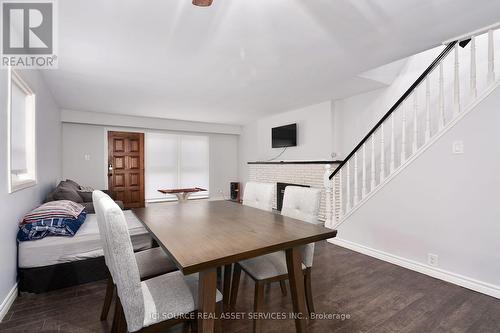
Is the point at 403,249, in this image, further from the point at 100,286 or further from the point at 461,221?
the point at 100,286

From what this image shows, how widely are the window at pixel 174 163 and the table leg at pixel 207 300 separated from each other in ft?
19.3

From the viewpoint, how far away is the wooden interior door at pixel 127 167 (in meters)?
5.96

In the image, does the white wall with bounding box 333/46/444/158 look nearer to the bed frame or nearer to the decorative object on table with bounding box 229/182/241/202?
the decorative object on table with bounding box 229/182/241/202

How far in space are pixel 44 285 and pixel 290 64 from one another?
3.49 metres

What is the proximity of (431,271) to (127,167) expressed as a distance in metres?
6.42

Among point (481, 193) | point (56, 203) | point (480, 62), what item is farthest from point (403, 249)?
point (56, 203)

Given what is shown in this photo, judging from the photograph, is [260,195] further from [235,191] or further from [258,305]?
[235,191]

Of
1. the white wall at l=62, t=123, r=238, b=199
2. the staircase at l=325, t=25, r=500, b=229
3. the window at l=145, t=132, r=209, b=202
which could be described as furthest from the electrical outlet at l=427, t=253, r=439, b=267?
the white wall at l=62, t=123, r=238, b=199

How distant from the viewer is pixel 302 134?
210 inches

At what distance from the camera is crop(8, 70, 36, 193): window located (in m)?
2.25

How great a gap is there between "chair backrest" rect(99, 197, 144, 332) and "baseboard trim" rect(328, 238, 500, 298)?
9.28 feet

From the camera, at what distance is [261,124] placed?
6664mm

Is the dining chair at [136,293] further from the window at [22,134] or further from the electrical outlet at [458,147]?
the electrical outlet at [458,147]

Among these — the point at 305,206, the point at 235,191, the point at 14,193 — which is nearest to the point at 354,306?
the point at 305,206
